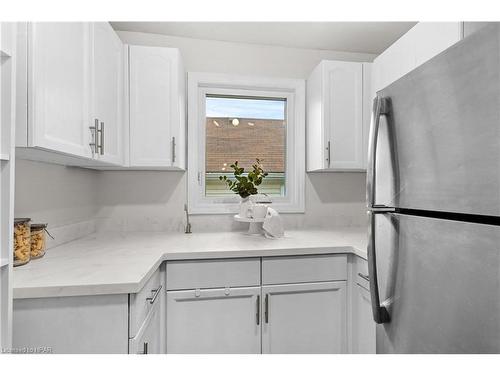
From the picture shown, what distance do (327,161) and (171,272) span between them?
4.21 feet

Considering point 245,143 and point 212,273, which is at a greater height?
point 245,143

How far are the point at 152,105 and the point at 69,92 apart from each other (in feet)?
2.17

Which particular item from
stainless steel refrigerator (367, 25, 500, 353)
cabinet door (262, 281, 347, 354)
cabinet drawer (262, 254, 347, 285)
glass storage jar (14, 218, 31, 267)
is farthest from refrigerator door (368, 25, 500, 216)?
glass storage jar (14, 218, 31, 267)

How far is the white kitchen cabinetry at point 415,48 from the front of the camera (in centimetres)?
122

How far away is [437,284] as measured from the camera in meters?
0.76

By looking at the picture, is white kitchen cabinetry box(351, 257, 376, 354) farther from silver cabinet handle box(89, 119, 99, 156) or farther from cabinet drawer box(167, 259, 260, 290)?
silver cabinet handle box(89, 119, 99, 156)

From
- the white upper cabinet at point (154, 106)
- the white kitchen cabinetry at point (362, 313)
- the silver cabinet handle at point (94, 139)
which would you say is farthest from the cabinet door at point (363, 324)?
the silver cabinet handle at point (94, 139)

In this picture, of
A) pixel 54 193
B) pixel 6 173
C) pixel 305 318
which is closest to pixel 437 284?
pixel 305 318

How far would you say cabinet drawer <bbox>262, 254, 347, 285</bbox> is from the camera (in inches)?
59.9

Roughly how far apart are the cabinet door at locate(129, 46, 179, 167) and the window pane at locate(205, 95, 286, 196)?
0.44 m

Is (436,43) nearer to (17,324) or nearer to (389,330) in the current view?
(389,330)

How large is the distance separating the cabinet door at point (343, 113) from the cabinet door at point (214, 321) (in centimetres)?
113

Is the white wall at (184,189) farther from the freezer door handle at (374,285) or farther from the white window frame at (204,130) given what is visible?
the freezer door handle at (374,285)

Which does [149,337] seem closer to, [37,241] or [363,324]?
[37,241]
